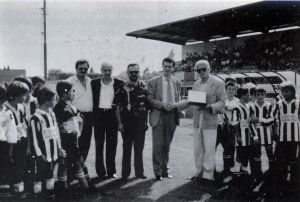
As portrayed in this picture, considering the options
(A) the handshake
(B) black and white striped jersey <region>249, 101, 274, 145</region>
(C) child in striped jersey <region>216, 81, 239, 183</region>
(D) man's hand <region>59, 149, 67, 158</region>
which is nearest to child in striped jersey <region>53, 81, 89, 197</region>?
(D) man's hand <region>59, 149, 67, 158</region>

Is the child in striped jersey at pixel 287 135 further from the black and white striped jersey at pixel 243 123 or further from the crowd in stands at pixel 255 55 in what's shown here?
the crowd in stands at pixel 255 55

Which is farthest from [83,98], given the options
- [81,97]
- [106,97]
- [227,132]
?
[227,132]

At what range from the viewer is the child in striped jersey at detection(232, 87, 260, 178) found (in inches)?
166

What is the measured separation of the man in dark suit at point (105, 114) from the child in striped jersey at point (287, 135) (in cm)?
228

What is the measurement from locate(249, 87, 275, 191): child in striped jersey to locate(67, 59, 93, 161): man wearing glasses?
235 centimetres

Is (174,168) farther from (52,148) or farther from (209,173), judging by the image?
(52,148)

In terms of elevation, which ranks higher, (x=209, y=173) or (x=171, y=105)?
(x=171, y=105)

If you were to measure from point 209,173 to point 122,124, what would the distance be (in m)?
1.44

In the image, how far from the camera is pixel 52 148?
3447mm

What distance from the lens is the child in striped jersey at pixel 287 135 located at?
3.92 m

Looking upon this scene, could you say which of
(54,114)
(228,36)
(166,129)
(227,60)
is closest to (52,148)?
(54,114)

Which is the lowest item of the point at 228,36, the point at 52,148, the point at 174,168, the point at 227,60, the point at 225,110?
the point at 174,168

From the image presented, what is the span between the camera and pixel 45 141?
3398mm

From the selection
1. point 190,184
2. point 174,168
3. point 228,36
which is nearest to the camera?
point 190,184
